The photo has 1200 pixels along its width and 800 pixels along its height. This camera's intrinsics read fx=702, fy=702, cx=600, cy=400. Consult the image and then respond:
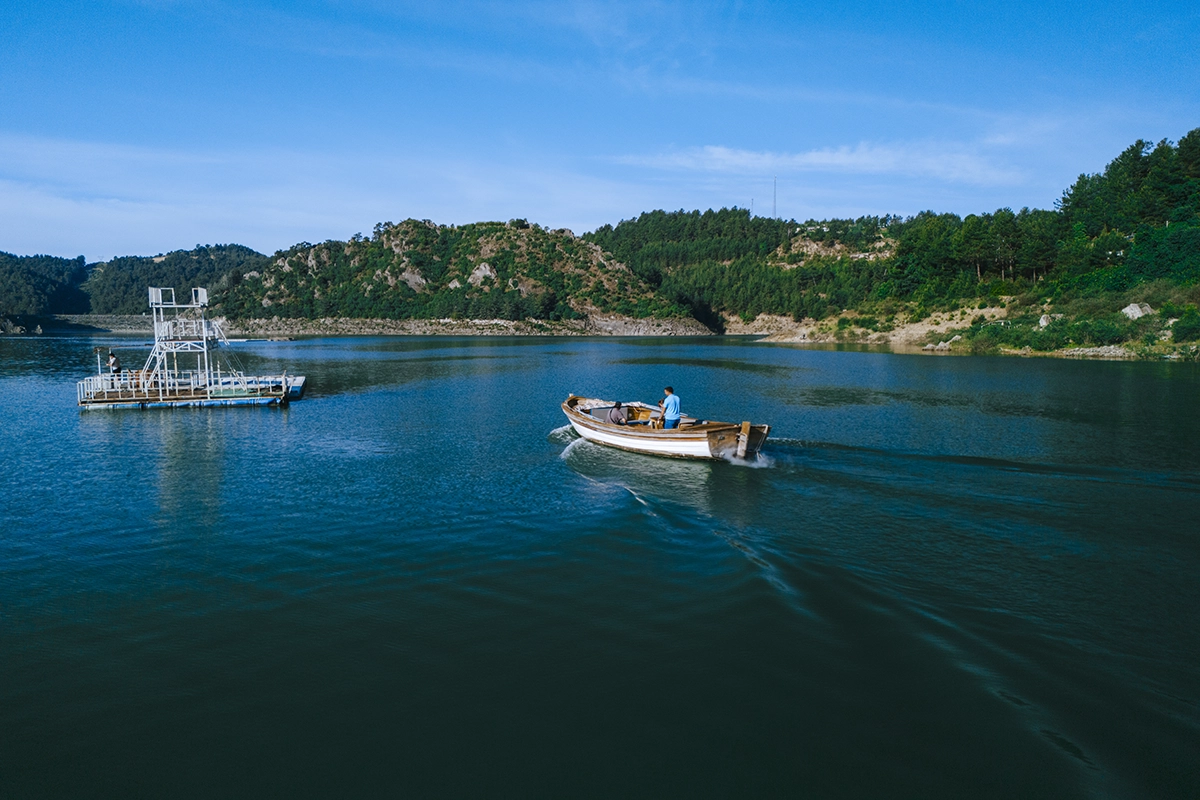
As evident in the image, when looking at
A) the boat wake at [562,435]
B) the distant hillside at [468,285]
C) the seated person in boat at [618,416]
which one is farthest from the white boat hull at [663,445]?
the distant hillside at [468,285]

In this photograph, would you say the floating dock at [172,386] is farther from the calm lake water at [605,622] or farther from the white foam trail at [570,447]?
the white foam trail at [570,447]

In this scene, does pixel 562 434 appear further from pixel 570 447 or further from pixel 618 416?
pixel 618 416

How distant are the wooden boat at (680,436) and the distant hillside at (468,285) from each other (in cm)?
13955

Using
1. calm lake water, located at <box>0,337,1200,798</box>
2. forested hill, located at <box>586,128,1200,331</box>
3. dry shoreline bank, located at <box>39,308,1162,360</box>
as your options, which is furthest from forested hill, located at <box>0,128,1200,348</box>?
calm lake water, located at <box>0,337,1200,798</box>

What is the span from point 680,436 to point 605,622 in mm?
11863

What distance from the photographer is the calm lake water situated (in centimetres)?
826

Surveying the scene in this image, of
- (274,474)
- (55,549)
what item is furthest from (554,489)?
(55,549)

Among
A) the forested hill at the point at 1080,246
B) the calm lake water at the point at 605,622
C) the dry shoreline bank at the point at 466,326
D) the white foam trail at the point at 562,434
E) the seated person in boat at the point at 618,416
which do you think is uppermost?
the forested hill at the point at 1080,246

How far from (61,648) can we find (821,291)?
16902cm

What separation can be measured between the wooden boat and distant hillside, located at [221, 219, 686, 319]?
140 meters

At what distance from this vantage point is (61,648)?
1091cm

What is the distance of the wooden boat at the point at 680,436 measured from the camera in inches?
883

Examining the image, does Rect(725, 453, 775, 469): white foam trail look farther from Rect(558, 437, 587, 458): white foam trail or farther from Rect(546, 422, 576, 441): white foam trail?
Rect(546, 422, 576, 441): white foam trail

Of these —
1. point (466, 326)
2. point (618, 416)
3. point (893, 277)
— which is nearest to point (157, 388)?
point (618, 416)
